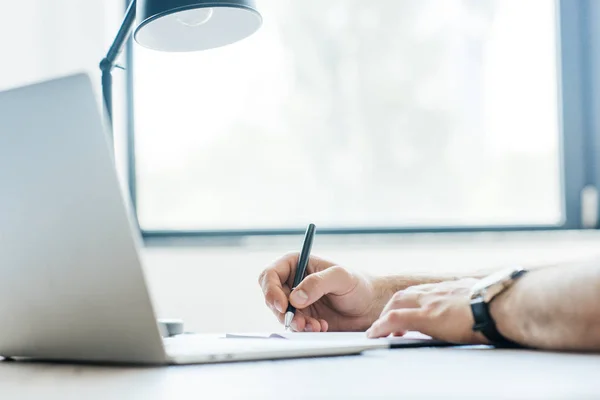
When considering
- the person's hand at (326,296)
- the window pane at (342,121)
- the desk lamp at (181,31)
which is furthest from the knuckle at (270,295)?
the window pane at (342,121)

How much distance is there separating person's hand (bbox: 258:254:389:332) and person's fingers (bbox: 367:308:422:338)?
6.7 inches

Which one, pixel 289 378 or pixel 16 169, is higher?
pixel 16 169

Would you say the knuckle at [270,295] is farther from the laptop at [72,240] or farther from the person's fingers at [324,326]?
the laptop at [72,240]

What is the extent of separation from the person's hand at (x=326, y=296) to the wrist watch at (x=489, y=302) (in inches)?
10.2

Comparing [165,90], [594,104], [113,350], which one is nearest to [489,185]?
[594,104]

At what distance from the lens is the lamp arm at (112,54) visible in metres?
1.12

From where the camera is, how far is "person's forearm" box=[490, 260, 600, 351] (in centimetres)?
63

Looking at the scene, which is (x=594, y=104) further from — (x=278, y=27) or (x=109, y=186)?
(x=109, y=186)

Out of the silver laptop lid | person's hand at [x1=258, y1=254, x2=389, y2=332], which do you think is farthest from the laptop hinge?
the silver laptop lid

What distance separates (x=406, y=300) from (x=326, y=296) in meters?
0.22

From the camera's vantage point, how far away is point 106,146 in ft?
1.61

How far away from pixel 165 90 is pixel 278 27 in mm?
390

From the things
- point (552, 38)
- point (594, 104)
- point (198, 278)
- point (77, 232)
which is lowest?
point (198, 278)

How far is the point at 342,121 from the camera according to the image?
2170mm
